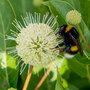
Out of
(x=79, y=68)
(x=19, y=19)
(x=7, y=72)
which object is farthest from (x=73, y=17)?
(x=79, y=68)

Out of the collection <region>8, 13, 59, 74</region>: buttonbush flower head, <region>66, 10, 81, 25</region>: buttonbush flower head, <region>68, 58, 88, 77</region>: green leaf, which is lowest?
<region>68, 58, 88, 77</region>: green leaf

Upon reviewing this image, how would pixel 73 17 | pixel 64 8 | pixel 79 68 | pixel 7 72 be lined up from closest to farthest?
pixel 73 17 → pixel 64 8 → pixel 7 72 → pixel 79 68

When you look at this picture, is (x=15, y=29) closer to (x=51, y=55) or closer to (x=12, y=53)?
(x=12, y=53)

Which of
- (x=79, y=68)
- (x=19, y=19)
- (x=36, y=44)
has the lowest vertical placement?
(x=79, y=68)

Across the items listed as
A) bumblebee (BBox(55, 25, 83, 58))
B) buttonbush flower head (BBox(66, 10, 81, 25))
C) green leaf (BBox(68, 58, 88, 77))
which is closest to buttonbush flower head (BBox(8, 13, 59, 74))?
bumblebee (BBox(55, 25, 83, 58))

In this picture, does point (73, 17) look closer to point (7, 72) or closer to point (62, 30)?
point (62, 30)

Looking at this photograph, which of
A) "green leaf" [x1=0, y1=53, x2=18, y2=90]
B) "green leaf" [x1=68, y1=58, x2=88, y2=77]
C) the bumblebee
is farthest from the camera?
"green leaf" [x1=68, y1=58, x2=88, y2=77]

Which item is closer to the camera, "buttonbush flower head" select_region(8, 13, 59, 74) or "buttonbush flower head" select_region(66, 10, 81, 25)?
"buttonbush flower head" select_region(66, 10, 81, 25)

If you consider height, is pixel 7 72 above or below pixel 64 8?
below

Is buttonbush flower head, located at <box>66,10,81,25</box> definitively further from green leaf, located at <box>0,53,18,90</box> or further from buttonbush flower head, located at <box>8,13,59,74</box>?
green leaf, located at <box>0,53,18,90</box>
